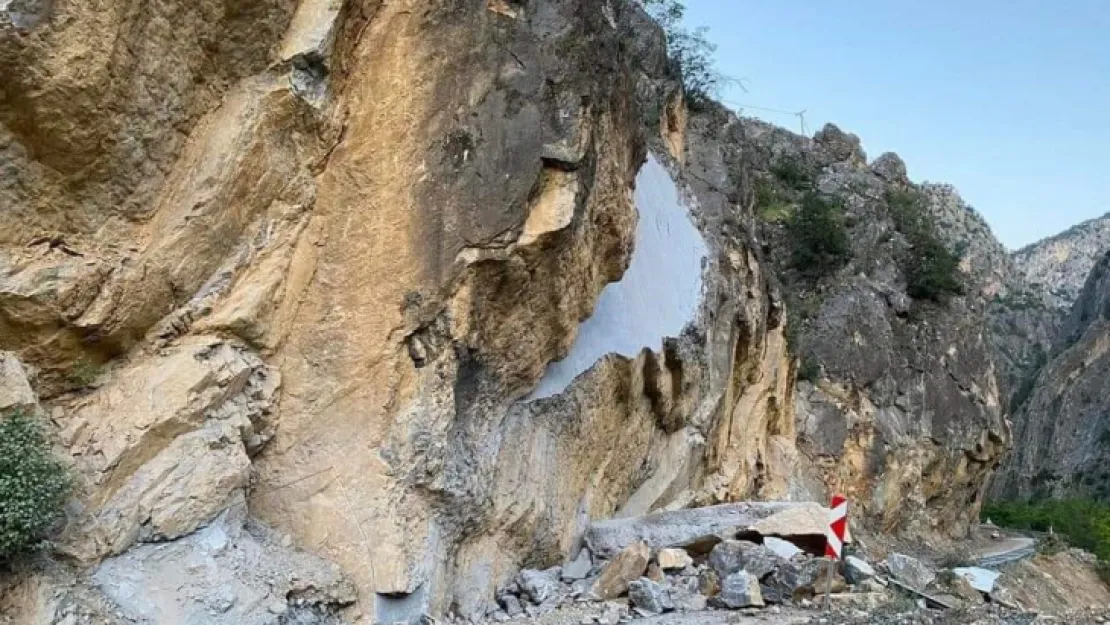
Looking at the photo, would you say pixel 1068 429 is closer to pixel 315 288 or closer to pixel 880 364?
pixel 880 364

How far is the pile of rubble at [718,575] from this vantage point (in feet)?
24.8

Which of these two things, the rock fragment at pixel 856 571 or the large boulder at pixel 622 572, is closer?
the large boulder at pixel 622 572

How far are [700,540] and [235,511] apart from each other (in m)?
4.96

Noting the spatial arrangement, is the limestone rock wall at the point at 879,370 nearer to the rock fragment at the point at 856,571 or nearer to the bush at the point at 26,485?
the rock fragment at the point at 856,571

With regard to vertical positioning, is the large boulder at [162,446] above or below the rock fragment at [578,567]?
above

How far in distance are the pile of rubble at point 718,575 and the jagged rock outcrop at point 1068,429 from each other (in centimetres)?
6116

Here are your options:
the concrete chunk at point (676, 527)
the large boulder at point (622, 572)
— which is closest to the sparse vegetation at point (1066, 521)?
the concrete chunk at point (676, 527)

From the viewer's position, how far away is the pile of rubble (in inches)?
297

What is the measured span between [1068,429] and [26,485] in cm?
7210

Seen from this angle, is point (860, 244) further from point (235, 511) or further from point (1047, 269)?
point (1047, 269)

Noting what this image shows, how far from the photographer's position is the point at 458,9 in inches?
282

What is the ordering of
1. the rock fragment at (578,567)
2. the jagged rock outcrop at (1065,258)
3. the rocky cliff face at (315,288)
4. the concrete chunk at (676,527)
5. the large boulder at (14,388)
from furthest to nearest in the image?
1. the jagged rock outcrop at (1065,258)
2. the concrete chunk at (676,527)
3. the rock fragment at (578,567)
4. the rocky cliff face at (315,288)
5. the large boulder at (14,388)

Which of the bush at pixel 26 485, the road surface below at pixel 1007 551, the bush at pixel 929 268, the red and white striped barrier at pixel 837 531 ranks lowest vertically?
the road surface below at pixel 1007 551

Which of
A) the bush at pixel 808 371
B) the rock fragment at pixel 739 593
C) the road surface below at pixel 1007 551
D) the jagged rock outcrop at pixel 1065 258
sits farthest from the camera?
the jagged rock outcrop at pixel 1065 258
